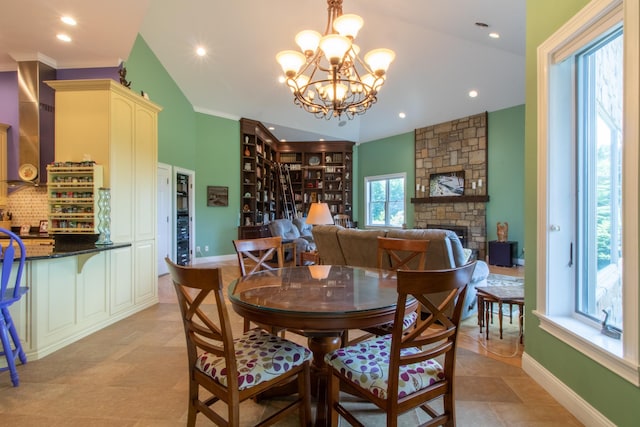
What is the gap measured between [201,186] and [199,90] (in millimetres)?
1946

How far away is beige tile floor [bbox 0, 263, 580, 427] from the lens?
1.75m

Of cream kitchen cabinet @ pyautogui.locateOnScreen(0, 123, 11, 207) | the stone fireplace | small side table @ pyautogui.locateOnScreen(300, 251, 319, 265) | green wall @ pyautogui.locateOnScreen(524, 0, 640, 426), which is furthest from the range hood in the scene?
the stone fireplace

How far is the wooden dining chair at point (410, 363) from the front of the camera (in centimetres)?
120

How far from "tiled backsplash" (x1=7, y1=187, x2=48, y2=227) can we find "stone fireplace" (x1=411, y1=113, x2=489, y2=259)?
7291 mm

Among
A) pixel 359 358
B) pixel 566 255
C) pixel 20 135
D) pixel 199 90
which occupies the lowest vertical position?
pixel 359 358

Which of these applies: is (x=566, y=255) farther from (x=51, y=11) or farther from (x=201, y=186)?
(x=201, y=186)

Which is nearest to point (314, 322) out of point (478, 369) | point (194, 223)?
point (478, 369)

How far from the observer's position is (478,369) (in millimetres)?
2307

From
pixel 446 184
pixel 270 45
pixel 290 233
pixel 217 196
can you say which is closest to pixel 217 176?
pixel 217 196

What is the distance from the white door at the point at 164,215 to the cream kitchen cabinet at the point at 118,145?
70.8 inches

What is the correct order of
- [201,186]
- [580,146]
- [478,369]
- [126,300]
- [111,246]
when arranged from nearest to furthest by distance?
[580,146], [478,369], [111,246], [126,300], [201,186]

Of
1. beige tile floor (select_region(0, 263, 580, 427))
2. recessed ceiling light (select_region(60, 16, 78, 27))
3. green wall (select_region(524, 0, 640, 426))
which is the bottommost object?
beige tile floor (select_region(0, 263, 580, 427))

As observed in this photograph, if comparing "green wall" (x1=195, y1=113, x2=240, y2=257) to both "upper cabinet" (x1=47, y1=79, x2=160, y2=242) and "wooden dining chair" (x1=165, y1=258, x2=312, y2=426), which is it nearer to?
"upper cabinet" (x1=47, y1=79, x2=160, y2=242)

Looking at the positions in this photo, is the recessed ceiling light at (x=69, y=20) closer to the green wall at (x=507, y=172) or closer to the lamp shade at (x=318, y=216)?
the lamp shade at (x=318, y=216)
